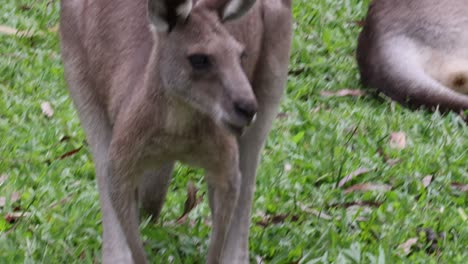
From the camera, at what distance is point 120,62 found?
158 inches

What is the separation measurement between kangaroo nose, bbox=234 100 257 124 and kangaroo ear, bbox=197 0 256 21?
400 millimetres

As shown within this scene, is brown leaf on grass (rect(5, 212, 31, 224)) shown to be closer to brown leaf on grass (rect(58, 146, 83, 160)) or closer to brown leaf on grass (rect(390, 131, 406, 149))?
brown leaf on grass (rect(58, 146, 83, 160))

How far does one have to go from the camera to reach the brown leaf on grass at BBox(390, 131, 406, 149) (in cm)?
568

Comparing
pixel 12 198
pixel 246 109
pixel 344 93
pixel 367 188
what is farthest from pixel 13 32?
pixel 246 109

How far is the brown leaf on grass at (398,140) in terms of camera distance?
5.68 meters

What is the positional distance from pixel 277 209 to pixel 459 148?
124 centimetres

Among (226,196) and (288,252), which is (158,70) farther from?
(288,252)

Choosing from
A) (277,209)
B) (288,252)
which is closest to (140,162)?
(288,252)

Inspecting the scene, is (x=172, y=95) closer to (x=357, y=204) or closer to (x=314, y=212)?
(x=314, y=212)

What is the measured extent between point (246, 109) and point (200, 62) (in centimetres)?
28

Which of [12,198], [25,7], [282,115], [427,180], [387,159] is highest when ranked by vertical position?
[12,198]

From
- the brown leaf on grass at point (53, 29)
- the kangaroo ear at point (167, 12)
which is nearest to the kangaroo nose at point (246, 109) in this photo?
the kangaroo ear at point (167, 12)

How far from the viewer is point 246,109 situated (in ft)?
10.9

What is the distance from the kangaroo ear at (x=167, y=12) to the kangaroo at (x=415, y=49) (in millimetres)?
3088
